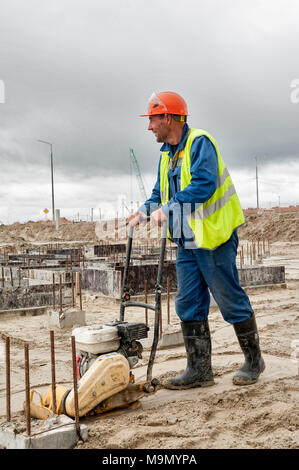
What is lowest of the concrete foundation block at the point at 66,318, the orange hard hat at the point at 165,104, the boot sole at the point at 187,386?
the boot sole at the point at 187,386

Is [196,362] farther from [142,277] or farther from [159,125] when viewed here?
[142,277]

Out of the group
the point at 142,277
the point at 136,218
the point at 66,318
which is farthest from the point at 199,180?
the point at 142,277

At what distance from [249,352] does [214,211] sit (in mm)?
1034

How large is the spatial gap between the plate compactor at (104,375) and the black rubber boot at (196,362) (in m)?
0.39

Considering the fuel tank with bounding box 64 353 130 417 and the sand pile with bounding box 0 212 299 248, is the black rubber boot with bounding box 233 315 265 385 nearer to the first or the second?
the fuel tank with bounding box 64 353 130 417

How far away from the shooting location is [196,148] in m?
2.98

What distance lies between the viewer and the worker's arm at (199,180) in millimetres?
2891

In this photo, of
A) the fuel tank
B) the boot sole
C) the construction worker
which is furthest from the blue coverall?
the fuel tank

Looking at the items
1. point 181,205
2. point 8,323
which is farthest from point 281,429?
point 8,323

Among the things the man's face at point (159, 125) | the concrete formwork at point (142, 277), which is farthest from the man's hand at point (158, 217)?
the concrete formwork at point (142, 277)

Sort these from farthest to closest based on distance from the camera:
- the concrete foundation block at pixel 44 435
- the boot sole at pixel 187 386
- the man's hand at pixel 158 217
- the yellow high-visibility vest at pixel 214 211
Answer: the boot sole at pixel 187 386
the yellow high-visibility vest at pixel 214 211
the man's hand at pixel 158 217
the concrete foundation block at pixel 44 435

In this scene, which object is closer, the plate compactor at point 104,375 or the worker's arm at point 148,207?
the plate compactor at point 104,375

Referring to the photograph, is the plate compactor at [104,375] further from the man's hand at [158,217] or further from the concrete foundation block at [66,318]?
the concrete foundation block at [66,318]
